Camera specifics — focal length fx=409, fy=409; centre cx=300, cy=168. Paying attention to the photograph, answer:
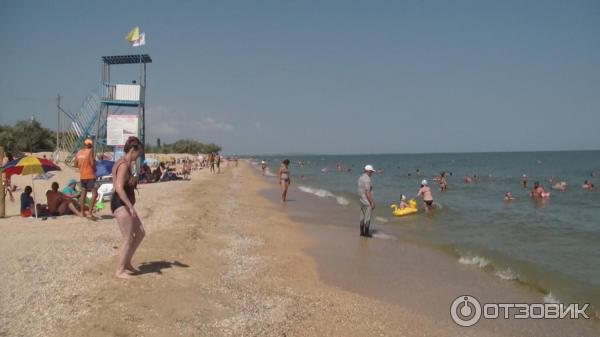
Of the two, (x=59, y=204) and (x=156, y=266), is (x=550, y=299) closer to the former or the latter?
(x=156, y=266)

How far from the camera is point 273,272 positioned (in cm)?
620

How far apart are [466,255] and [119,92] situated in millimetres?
19864

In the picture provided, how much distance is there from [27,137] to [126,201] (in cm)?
4851

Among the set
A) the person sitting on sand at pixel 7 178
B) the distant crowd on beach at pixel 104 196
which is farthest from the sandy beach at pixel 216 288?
the person sitting on sand at pixel 7 178

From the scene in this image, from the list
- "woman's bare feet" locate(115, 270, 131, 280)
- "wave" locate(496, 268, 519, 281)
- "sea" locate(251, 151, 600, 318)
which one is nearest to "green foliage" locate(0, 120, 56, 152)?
"sea" locate(251, 151, 600, 318)

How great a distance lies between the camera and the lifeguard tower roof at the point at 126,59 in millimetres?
22266

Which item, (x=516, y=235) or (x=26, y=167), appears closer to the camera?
(x=26, y=167)

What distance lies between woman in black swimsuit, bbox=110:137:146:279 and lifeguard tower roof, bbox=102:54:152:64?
19335mm

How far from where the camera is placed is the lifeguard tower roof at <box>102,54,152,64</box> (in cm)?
2227

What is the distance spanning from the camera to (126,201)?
4828 millimetres

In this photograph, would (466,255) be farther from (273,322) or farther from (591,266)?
(273,322)

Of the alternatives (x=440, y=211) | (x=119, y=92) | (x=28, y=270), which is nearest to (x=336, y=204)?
(x=440, y=211)

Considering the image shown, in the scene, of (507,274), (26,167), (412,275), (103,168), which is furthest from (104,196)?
(507,274)

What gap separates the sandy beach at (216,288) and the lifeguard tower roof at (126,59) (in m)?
15.5
